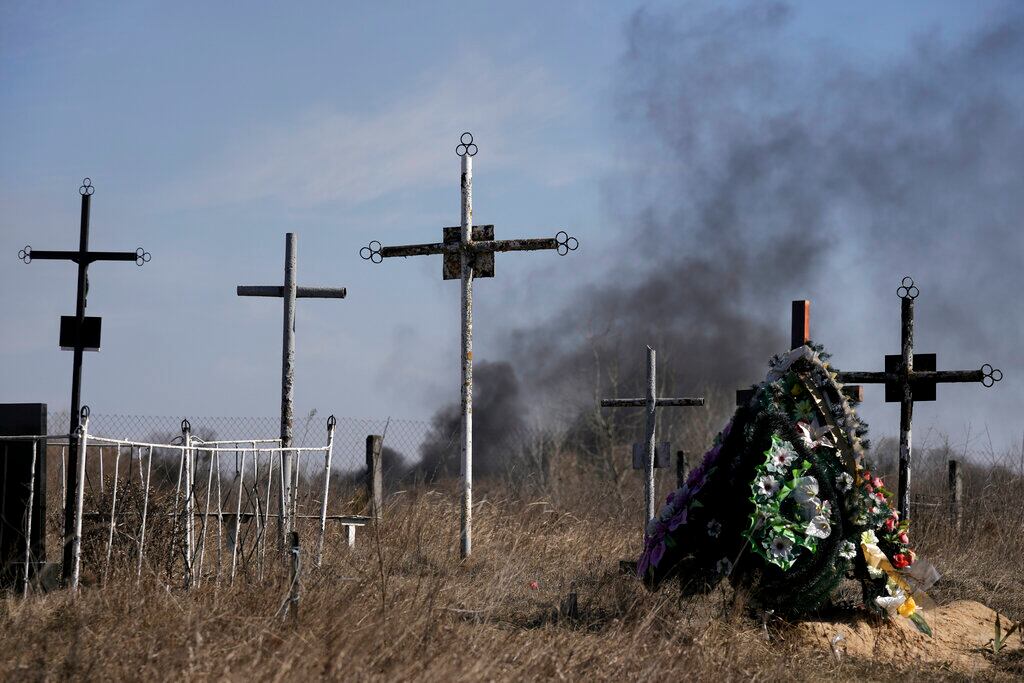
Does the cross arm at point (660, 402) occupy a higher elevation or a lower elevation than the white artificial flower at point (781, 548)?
higher

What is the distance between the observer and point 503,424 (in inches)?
1537

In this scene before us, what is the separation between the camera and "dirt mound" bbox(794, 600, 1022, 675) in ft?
26.4

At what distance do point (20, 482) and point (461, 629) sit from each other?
4681 millimetres

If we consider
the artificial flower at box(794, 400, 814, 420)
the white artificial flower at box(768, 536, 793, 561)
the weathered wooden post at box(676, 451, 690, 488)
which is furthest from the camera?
the weathered wooden post at box(676, 451, 690, 488)

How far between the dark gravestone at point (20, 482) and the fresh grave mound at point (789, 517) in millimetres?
4887

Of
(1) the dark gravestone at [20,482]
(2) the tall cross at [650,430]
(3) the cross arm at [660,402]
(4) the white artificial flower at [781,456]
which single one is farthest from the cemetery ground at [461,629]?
(3) the cross arm at [660,402]

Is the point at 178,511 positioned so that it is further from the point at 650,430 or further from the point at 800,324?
the point at 650,430

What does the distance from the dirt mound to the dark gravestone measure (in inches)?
237

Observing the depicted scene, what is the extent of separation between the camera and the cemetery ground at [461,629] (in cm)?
520

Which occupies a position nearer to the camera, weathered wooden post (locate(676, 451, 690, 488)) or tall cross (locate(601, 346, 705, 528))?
tall cross (locate(601, 346, 705, 528))

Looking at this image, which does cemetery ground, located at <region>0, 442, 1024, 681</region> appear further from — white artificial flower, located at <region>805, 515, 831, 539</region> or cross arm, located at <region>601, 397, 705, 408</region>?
cross arm, located at <region>601, 397, 705, 408</region>

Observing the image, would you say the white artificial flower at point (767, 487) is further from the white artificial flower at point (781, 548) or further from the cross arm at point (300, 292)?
the cross arm at point (300, 292)

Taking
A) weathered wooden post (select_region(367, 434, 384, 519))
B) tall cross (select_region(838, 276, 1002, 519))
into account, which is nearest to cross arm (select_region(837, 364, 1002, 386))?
tall cross (select_region(838, 276, 1002, 519))

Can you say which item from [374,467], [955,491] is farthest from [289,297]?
[955,491]
